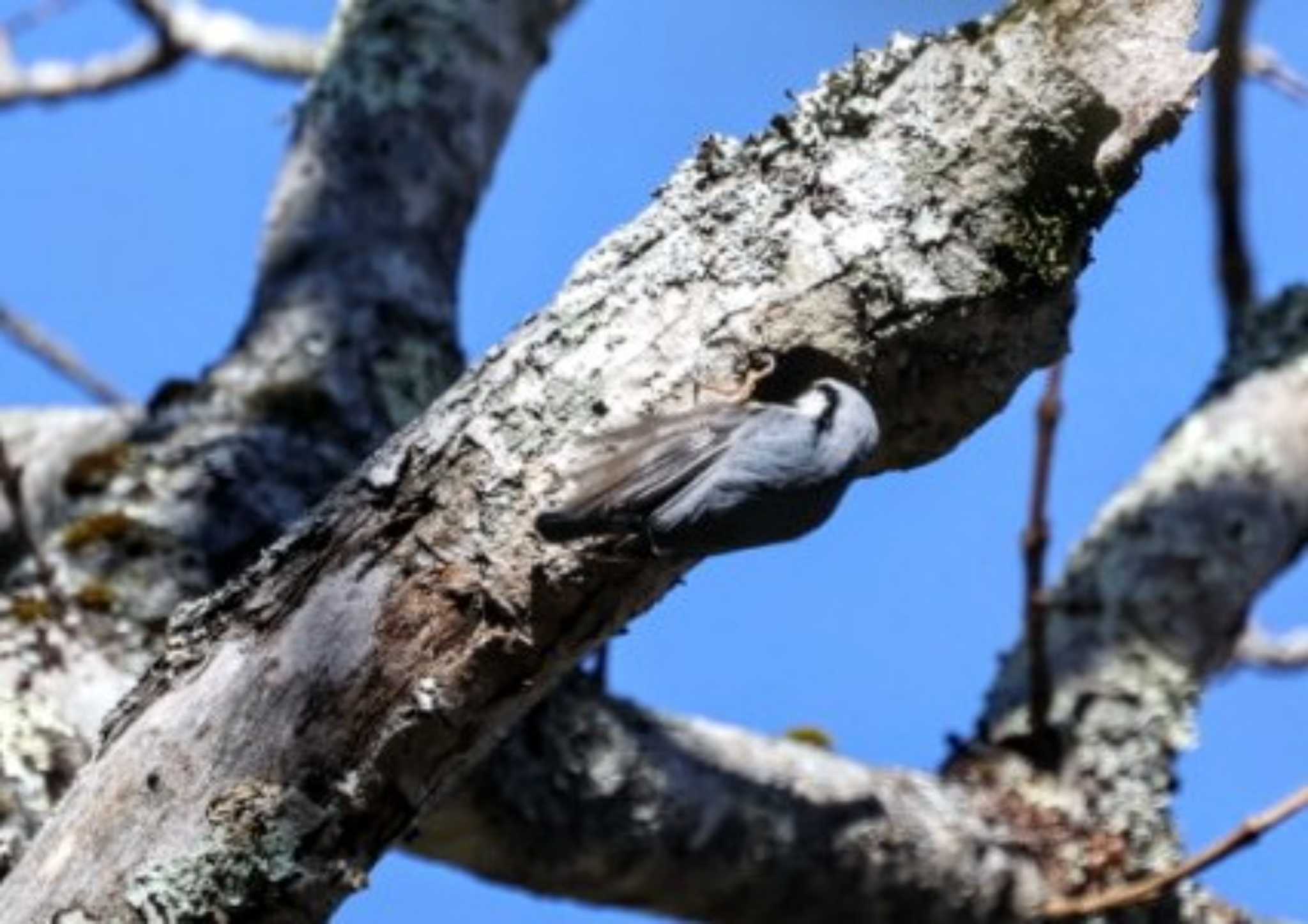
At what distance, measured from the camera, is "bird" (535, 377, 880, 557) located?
1016mm

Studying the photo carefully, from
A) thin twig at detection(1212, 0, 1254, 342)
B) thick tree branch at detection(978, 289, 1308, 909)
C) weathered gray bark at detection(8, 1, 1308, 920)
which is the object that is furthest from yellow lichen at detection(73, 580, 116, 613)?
thin twig at detection(1212, 0, 1254, 342)

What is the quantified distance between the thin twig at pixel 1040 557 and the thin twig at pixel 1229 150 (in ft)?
3.10

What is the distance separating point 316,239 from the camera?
6.89ft

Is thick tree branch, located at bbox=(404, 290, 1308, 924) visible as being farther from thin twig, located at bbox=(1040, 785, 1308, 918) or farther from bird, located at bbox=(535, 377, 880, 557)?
bird, located at bbox=(535, 377, 880, 557)

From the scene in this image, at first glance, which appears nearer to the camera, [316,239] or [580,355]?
[580,355]

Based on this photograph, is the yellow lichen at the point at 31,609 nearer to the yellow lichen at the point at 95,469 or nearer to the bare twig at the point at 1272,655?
the yellow lichen at the point at 95,469

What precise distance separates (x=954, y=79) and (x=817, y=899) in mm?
985

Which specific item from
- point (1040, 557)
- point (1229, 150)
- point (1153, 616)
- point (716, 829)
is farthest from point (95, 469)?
point (1229, 150)

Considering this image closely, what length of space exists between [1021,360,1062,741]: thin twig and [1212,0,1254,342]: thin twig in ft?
3.10

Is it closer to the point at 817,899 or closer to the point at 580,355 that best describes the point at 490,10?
the point at 817,899

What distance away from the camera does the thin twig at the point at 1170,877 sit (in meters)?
1.64

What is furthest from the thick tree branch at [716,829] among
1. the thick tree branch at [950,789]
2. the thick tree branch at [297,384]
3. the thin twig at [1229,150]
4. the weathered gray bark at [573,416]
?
the thin twig at [1229,150]

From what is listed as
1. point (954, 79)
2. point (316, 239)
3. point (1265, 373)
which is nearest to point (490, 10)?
point (316, 239)

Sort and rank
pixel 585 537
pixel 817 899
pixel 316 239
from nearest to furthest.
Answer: pixel 585 537
pixel 817 899
pixel 316 239
